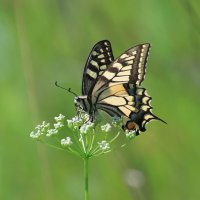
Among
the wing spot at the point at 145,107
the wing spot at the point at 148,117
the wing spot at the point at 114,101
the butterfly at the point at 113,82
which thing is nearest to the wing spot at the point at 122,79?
the butterfly at the point at 113,82

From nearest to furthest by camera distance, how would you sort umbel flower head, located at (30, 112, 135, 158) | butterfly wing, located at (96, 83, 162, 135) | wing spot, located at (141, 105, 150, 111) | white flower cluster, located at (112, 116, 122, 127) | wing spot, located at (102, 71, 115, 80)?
umbel flower head, located at (30, 112, 135, 158), white flower cluster, located at (112, 116, 122, 127), butterfly wing, located at (96, 83, 162, 135), wing spot, located at (141, 105, 150, 111), wing spot, located at (102, 71, 115, 80)

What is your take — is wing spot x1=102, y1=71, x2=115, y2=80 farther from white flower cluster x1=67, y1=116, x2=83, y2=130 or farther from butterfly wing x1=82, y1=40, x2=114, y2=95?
white flower cluster x1=67, y1=116, x2=83, y2=130

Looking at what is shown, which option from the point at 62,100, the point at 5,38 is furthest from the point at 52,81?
the point at 5,38

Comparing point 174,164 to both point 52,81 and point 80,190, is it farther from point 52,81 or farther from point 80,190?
point 52,81

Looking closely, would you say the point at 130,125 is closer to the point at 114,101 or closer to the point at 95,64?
the point at 114,101

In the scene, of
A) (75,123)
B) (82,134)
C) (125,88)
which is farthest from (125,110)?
(82,134)

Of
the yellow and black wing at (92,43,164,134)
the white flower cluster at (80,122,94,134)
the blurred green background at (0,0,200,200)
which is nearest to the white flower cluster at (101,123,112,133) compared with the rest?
the white flower cluster at (80,122,94,134)
